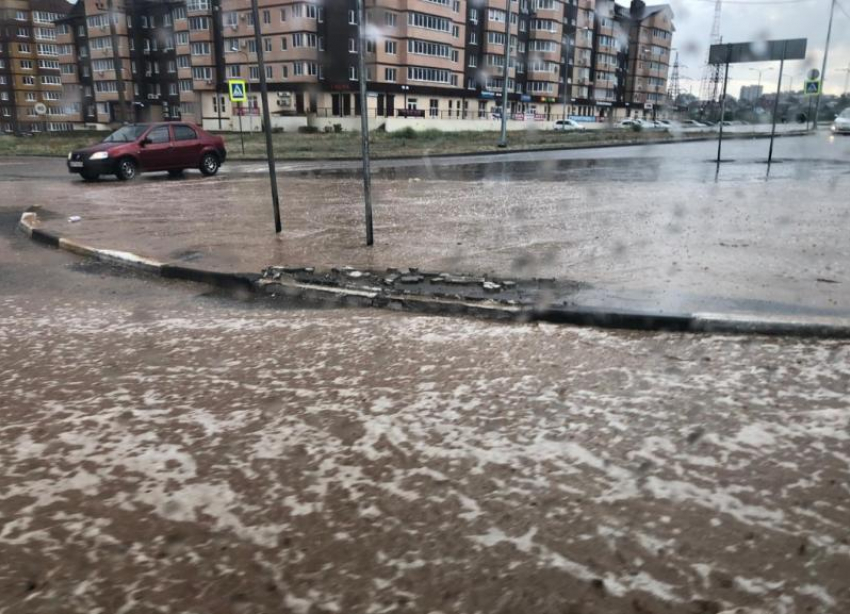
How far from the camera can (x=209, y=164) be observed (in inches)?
715

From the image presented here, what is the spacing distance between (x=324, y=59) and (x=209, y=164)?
44.5 meters

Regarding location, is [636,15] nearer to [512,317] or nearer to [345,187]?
[345,187]

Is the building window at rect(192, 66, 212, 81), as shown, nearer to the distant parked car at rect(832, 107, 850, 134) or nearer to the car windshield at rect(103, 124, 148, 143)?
the car windshield at rect(103, 124, 148, 143)

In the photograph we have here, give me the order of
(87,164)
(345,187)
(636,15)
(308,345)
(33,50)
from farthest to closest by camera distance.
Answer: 1. (33,50)
2. (636,15)
3. (87,164)
4. (345,187)
5. (308,345)

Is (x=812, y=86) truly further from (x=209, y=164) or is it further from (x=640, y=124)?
(x=640, y=124)

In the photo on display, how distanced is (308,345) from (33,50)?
332 ft

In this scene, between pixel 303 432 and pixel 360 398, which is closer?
pixel 303 432

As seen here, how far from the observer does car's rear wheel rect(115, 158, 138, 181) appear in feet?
54.6

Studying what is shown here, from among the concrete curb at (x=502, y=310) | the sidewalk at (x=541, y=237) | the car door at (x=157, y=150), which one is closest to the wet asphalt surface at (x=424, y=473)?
the concrete curb at (x=502, y=310)

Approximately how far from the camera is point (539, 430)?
114 inches

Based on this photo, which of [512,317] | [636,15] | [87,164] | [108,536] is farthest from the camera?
[636,15]

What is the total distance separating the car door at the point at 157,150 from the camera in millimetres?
16984

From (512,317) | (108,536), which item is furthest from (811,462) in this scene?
(108,536)

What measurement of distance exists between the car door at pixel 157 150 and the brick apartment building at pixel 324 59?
38021mm
